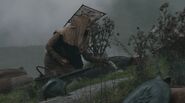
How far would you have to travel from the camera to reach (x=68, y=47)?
463 inches

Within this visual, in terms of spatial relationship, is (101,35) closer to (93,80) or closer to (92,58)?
(92,58)

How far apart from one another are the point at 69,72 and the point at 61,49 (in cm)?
49

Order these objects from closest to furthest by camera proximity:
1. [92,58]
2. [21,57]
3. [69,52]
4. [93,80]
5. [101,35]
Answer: [93,80] → [92,58] → [69,52] → [101,35] → [21,57]

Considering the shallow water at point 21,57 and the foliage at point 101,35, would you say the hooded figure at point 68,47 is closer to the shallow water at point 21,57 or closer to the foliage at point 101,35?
the foliage at point 101,35

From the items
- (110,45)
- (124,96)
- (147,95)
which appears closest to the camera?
(147,95)

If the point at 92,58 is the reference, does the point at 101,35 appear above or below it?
above

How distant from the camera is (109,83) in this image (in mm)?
9039

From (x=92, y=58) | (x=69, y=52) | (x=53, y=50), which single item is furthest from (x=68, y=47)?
(x=92, y=58)

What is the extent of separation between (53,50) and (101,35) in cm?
253

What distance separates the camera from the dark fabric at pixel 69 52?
11710 millimetres

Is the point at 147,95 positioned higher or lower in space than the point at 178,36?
lower

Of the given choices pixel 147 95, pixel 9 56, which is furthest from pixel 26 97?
pixel 9 56

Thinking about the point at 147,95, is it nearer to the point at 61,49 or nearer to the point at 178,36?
the point at 178,36

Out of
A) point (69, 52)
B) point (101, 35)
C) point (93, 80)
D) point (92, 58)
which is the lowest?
point (93, 80)
